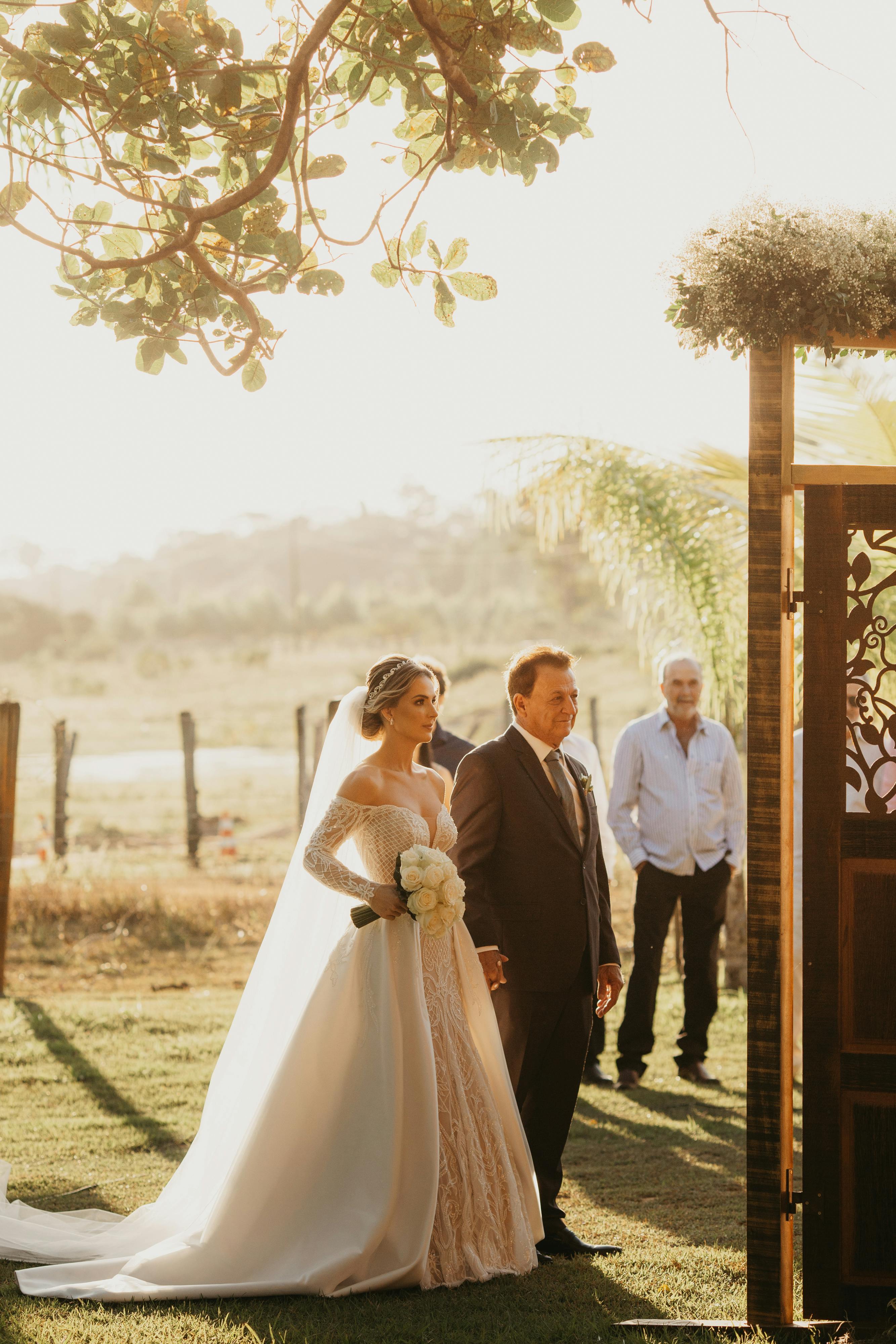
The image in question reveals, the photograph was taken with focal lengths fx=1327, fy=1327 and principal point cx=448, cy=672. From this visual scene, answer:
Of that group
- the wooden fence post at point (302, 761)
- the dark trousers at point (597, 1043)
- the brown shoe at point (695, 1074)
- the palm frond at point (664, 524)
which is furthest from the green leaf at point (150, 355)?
the wooden fence post at point (302, 761)

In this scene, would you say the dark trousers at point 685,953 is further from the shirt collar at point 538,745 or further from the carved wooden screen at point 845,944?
the carved wooden screen at point 845,944

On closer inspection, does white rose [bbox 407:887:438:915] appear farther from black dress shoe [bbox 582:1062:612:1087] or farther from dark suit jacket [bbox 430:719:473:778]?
black dress shoe [bbox 582:1062:612:1087]

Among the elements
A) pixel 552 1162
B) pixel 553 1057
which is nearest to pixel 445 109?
pixel 553 1057

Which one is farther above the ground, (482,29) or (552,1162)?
(482,29)

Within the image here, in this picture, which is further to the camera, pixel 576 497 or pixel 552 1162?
pixel 576 497

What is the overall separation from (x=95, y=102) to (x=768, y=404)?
228 centimetres

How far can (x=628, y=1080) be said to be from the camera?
25.4 ft

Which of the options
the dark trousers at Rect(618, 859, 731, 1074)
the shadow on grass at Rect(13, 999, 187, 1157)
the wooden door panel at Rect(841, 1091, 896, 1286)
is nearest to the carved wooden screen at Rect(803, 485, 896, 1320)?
the wooden door panel at Rect(841, 1091, 896, 1286)

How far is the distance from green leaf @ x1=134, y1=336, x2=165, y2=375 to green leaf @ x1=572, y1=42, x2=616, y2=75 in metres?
1.52

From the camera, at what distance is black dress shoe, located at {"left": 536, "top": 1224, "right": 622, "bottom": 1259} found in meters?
4.90

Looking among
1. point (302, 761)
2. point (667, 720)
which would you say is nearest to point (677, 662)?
point (667, 720)

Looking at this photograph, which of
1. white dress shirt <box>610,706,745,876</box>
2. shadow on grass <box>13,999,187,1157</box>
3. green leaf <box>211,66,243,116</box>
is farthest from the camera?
white dress shirt <box>610,706,745,876</box>

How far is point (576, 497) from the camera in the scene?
34.6 ft

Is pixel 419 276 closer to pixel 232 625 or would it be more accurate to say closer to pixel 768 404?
pixel 768 404
